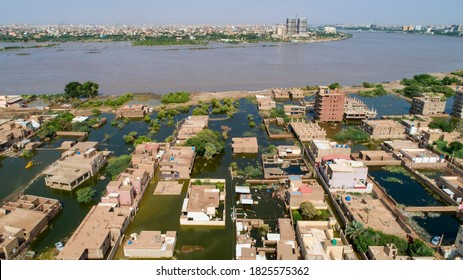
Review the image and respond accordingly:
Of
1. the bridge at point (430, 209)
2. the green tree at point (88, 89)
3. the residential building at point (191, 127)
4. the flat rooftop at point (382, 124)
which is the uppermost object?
the green tree at point (88, 89)

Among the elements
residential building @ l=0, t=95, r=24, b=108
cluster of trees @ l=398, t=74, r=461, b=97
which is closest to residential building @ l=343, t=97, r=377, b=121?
cluster of trees @ l=398, t=74, r=461, b=97

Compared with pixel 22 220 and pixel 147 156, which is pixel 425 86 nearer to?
pixel 147 156

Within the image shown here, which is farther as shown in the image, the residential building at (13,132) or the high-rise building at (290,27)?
the high-rise building at (290,27)

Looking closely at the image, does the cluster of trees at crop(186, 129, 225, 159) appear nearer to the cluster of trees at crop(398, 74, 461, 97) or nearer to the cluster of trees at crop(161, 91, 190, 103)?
the cluster of trees at crop(161, 91, 190, 103)

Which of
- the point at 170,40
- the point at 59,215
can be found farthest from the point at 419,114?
the point at 170,40

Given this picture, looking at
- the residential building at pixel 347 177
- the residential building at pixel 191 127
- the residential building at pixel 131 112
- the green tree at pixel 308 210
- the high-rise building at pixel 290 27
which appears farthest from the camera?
the high-rise building at pixel 290 27

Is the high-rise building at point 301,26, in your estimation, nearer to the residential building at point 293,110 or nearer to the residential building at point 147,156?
the residential building at point 293,110

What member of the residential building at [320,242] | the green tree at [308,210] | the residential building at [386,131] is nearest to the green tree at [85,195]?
the residential building at [320,242]
